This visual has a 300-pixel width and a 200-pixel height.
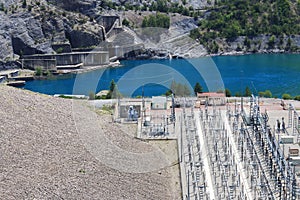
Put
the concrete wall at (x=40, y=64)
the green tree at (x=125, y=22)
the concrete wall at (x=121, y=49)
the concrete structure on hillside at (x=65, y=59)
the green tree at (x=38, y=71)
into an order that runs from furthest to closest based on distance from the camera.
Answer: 1. the green tree at (x=125, y=22)
2. the concrete wall at (x=121, y=49)
3. the concrete structure on hillside at (x=65, y=59)
4. the concrete wall at (x=40, y=64)
5. the green tree at (x=38, y=71)

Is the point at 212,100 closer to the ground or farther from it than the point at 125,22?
closer to the ground

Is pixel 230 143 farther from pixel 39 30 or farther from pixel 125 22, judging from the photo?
pixel 125 22

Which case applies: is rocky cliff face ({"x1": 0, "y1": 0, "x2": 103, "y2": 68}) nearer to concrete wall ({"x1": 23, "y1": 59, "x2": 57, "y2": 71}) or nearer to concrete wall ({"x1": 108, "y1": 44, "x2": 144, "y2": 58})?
concrete wall ({"x1": 108, "y1": 44, "x2": 144, "y2": 58})

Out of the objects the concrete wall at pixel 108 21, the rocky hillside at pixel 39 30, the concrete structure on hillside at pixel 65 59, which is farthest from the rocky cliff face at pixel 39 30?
the concrete structure on hillside at pixel 65 59

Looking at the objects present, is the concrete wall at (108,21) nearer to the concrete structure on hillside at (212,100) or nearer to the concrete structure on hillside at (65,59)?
the concrete structure on hillside at (65,59)

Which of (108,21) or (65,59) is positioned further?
(108,21)

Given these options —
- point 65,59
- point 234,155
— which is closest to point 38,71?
point 65,59
